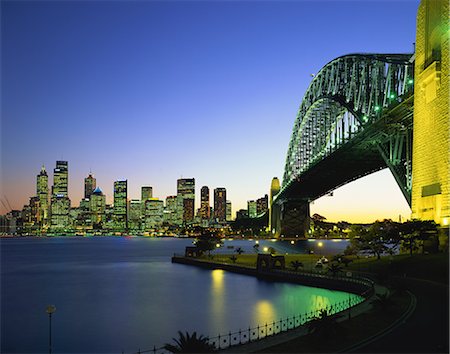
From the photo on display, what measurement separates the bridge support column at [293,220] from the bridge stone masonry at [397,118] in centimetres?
2913

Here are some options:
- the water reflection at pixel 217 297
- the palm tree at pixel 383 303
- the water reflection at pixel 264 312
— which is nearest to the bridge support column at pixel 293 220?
the water reflection at pixel 217 297

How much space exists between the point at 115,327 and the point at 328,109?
271 feet

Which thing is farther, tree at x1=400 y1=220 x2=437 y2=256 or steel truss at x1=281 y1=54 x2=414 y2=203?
steel truss at x1=281 y1=54 x2=414 y2=203

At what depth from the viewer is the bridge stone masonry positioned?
43.4 m

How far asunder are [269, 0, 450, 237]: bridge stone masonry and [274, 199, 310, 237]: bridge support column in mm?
29133

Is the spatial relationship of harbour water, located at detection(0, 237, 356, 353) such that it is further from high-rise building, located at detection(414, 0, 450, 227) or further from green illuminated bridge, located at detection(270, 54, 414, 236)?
green illuminated bridge, located at detection(270, 54, 414, 236)

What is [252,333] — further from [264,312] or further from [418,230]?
[418,230]

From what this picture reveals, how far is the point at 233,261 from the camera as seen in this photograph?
7556 centimetres

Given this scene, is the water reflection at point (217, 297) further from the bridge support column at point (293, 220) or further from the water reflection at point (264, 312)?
the bridge support column at point (293, 220)

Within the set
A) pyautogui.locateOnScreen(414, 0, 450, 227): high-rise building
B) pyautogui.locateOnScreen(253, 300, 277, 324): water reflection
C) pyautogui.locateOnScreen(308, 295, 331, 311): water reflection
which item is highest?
pyautogui.locateOnScreen(414, 0, 450, 227): high-rise building

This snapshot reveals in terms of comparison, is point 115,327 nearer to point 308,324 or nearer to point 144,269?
point 308,324

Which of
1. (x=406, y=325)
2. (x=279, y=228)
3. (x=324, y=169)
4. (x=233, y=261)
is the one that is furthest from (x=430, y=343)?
(x=279, y=228)

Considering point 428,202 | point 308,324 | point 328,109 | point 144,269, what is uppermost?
point 328,109

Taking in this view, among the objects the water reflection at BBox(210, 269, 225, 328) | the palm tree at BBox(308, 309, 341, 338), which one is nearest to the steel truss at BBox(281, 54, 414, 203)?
the water reflection at BBox(210, 269, 225, 328)
